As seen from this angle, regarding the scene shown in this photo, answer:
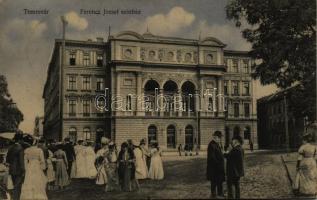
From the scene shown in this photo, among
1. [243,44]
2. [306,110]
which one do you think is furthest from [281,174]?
[243,44]

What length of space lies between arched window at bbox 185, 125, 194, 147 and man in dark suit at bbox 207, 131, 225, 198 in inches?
192

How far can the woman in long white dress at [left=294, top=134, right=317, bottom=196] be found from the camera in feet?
37.2

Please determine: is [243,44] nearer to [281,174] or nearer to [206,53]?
[206,53]

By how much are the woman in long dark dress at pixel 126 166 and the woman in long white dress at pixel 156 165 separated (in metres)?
1.94

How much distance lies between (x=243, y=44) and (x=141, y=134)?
7.24 metres

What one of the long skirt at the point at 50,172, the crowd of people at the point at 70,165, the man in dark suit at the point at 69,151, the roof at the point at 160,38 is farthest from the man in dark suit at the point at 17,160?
the roof at the point at 160,38

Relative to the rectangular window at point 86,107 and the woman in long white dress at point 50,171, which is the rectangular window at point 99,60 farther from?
the woman in long white dress at point 50,171

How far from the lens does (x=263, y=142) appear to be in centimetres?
2577

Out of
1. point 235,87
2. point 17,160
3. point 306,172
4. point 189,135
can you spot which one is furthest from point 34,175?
point 235,87

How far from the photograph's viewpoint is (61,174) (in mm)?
12820

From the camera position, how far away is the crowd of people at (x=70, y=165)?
35.2ft

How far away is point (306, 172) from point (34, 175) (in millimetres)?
7023

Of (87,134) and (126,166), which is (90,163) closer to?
(126,166)

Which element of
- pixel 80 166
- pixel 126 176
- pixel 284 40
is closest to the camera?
pixel 126 176
